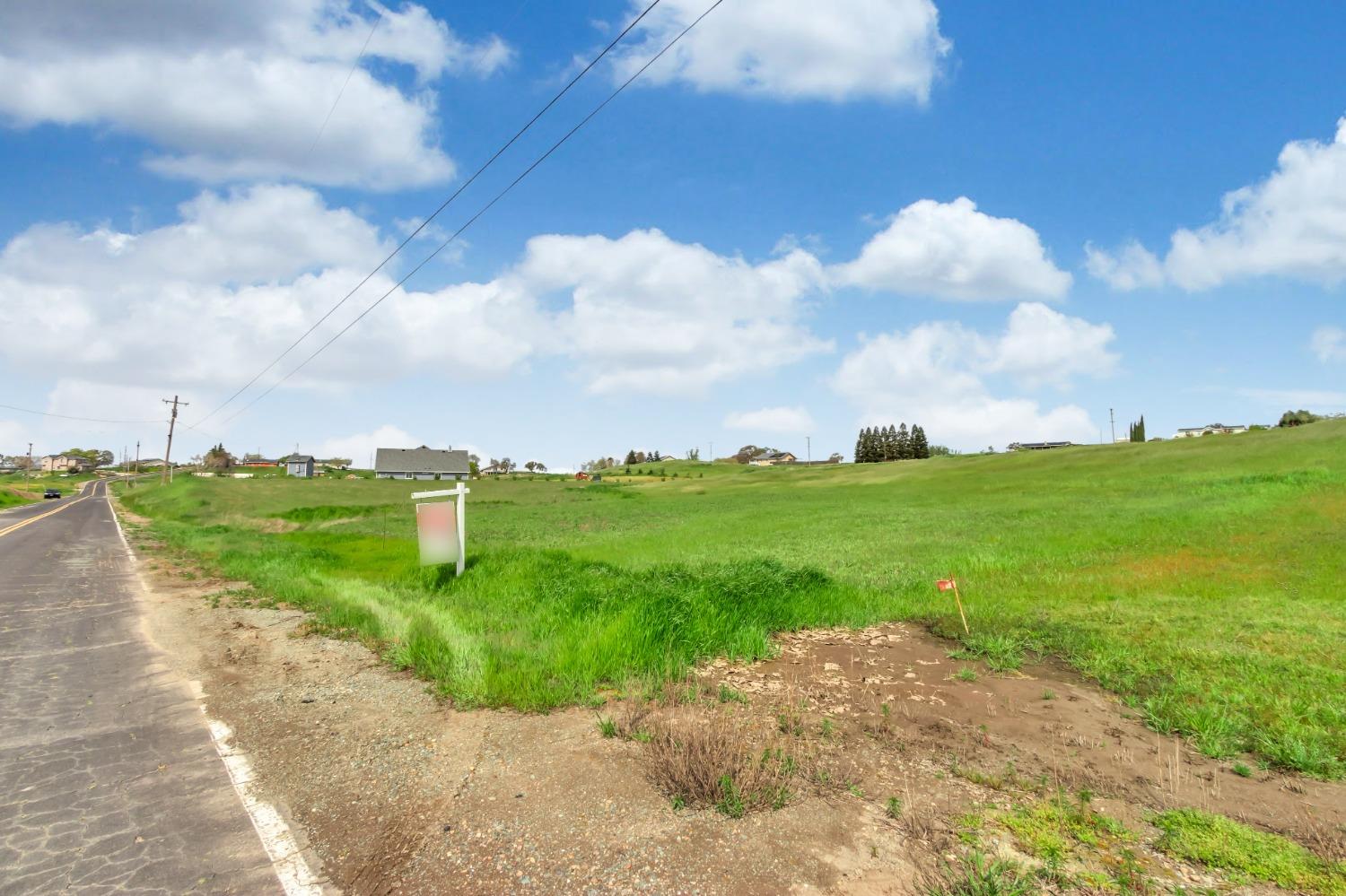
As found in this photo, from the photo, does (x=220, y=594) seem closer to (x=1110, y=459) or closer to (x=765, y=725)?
(x=765, y=725)

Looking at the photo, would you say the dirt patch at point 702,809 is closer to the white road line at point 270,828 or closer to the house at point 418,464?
the white road line at point 270,828

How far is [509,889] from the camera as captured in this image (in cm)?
364

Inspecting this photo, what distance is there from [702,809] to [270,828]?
292cm

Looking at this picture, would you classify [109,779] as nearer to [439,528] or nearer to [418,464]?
[439,528]

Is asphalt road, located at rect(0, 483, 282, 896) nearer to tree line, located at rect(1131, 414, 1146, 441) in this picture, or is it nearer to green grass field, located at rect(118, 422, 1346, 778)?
green grass field, located at rect(118, 422, 1346, 778)

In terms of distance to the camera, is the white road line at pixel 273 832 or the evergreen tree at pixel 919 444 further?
the evergreen tree at pixel 919 444

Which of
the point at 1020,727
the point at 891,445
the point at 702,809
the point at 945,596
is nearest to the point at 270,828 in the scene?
the point at 702,809

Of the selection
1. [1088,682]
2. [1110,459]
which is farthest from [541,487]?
[1088,682]

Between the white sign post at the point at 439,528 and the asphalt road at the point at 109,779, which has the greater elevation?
the white sign post at the point at 439,528

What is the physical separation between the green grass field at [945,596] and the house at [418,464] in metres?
110

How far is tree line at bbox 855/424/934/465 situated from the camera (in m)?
138

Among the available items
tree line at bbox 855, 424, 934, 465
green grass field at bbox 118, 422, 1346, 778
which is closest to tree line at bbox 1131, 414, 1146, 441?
tree line at bbox 855, 424, 934, 465

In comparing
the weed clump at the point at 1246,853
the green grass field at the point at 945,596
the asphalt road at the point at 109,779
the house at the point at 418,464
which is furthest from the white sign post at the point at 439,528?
the house at the point at 418,464

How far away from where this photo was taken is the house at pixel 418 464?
445 ft
